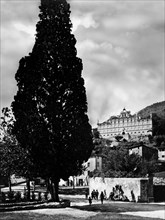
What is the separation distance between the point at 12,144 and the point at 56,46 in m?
14.5

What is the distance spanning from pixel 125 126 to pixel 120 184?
145m

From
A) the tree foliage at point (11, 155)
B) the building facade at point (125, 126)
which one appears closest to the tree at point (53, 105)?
the tree foliage at point (11, 155)

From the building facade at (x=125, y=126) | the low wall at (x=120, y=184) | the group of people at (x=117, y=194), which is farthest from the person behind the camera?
the building facade at (x=125, y=126)

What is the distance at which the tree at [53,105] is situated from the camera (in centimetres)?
3016

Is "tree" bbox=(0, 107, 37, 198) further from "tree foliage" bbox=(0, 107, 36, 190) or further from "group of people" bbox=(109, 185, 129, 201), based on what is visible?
"group of people" bbox=(109, 185, 129, 201)

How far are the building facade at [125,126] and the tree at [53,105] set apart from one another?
14085cm

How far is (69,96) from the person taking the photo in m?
31.3

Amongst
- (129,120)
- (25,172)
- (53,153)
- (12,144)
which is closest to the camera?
(53,153)

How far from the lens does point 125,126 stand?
184m

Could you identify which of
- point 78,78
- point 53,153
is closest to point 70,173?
point 53,153

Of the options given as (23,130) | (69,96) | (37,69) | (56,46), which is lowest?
(23,130)

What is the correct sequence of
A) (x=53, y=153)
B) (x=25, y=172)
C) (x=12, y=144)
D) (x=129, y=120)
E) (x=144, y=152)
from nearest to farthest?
(x=53, y=153) < (x=25, y=172) < (x=12, y=144) < (x=144, y=152) < (x=129, y=120)

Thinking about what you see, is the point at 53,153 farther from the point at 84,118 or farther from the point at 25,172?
the point at 25,172

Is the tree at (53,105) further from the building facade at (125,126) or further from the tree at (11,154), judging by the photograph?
the building facade at (125,126)
